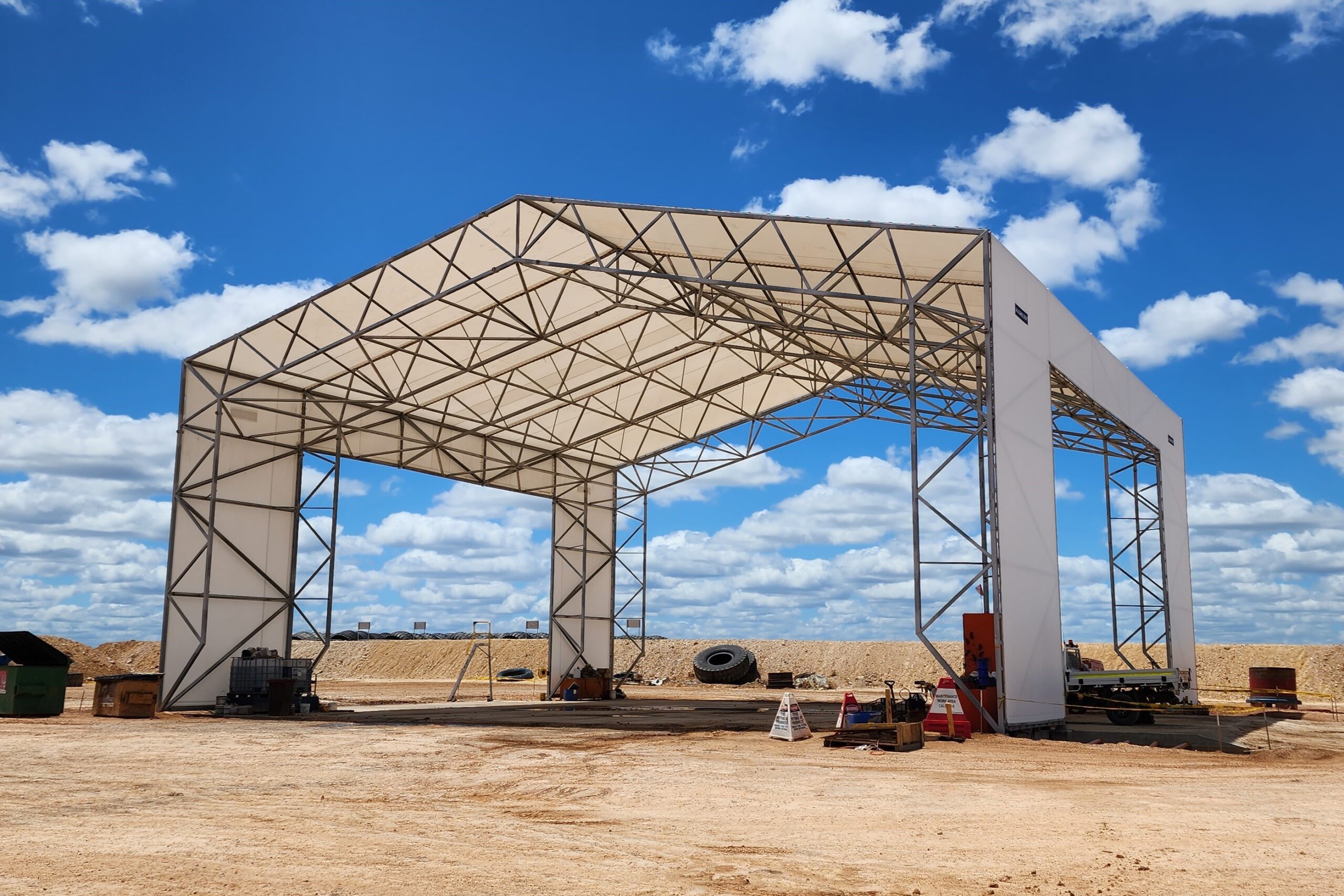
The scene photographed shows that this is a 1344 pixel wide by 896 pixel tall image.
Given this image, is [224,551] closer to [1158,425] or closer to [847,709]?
[847,709]

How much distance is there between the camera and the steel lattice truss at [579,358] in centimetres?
2070

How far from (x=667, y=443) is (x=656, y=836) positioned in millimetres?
26600

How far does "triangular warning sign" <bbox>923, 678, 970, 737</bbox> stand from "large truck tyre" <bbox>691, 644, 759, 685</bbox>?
3213 centimetres

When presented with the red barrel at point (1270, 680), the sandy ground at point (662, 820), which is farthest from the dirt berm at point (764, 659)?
the sandy ground at point (662, 820)

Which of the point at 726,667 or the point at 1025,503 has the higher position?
the point at 1025,503

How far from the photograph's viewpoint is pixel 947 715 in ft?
59.2

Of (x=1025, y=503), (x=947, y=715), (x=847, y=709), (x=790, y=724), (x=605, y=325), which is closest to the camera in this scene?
(x=947, y=715)

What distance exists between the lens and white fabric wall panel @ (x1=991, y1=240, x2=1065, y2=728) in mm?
19062

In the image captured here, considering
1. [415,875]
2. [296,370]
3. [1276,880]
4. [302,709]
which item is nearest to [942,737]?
[1276,880]

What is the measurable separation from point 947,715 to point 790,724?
8.97 feet

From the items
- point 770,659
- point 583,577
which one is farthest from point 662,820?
point 770,659

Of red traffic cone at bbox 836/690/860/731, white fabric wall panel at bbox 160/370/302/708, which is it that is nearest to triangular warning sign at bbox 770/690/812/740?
red traffic cone at bbox 836/690/860/731

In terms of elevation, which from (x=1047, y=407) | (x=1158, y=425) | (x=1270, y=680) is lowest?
(x=1270, y=680)

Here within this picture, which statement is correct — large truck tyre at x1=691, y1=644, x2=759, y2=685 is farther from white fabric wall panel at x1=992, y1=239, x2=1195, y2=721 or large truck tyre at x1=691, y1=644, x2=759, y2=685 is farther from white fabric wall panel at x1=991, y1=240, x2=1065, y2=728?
white fabric wall panel at x1=991, y1=240, x2=1065, y2=728
